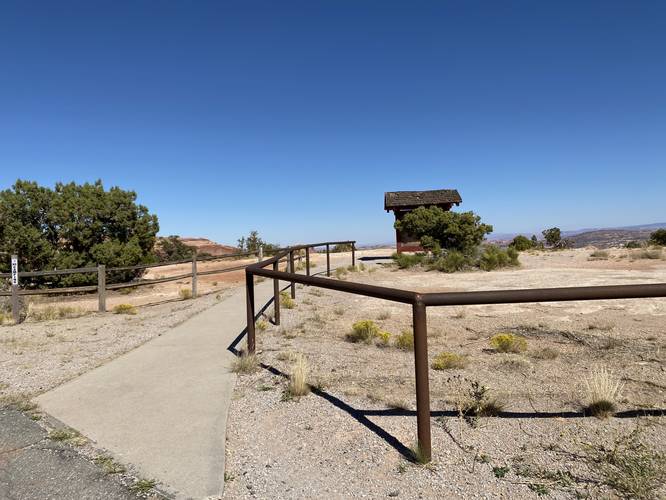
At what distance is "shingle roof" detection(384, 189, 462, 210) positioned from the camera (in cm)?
2959

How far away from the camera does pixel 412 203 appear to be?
29.7m

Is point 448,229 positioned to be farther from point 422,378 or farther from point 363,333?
point 422,378

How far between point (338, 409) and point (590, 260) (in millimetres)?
21716

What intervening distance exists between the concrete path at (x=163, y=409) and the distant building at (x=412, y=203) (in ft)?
74.5

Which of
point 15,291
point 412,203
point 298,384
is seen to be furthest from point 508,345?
point 412,203

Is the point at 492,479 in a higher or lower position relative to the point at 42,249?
lower

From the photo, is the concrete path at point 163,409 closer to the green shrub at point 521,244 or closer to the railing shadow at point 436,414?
the railing shadow at point 436,414

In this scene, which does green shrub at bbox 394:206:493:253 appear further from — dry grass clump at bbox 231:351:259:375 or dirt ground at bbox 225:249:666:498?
dry grass clump at bbox 231:351:259:375

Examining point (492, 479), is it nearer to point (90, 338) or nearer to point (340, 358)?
point (340, 358)

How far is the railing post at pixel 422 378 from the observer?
3035mm

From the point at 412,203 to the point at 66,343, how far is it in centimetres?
2469

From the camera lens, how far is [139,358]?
5973 mm

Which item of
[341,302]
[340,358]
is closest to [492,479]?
[340,358]

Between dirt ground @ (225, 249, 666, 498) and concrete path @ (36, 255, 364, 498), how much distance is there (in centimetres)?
19
